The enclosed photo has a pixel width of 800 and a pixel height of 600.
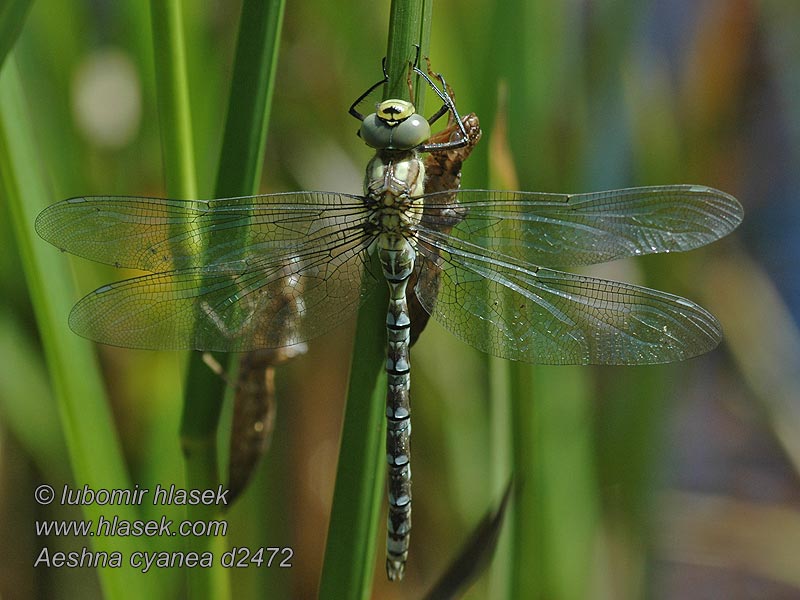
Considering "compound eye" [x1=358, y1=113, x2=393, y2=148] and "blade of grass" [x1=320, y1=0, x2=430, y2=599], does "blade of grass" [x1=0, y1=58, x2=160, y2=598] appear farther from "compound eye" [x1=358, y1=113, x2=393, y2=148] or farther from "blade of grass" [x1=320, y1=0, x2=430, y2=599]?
"compound eye" [x1=358, y1=113, x2=393, y2=148]

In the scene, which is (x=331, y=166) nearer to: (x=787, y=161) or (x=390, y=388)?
(x=390, y=388)

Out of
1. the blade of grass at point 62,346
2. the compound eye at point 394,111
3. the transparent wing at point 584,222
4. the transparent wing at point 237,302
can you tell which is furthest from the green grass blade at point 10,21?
the transparent wing at point 584,222

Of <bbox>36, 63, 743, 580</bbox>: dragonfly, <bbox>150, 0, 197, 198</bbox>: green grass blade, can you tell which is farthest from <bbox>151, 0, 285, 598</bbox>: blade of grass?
<bbox>36, 63, 743, 580</bbox>: dragonfly

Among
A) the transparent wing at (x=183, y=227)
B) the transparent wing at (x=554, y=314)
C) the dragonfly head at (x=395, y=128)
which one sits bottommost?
the transparent wing at (x=554, y=314)

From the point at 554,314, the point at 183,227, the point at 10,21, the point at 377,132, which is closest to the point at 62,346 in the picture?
A: the point at 183,227

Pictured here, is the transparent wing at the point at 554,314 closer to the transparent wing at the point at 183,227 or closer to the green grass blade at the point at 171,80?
the transparent wing at the point at 183,227
